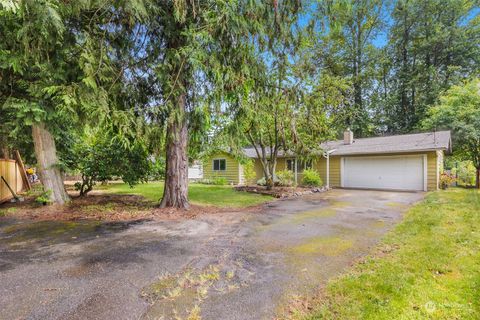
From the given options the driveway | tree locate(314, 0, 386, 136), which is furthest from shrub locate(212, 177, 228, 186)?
tree locate(314, 0, 386, 136)

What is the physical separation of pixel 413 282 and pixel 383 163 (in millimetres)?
12947

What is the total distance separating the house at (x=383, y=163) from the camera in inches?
508

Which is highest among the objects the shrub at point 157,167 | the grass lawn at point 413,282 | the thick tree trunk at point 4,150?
the thick tree trunk at point 4,150

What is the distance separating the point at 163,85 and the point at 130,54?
69.8 inches

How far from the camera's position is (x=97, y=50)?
20.7 feet

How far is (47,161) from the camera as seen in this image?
24.1 ft

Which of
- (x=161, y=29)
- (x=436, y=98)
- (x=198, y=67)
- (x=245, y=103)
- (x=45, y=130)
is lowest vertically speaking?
(x=45, y=130)

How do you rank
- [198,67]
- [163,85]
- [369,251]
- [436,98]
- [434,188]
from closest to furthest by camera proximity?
[369,251] → [198,67] → [163,85] → [434,188] → [436,98]


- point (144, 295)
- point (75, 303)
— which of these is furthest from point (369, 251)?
point (75, 303)

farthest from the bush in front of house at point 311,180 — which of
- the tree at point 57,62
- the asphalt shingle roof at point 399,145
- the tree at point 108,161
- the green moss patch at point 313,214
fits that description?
the tree at point 57,62

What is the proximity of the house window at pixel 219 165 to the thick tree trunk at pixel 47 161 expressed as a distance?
12.5 meters

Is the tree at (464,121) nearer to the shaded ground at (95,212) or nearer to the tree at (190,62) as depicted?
the tree at (190,62)

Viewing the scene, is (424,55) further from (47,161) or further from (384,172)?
(47,161)

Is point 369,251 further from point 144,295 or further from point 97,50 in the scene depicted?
point 97,50
